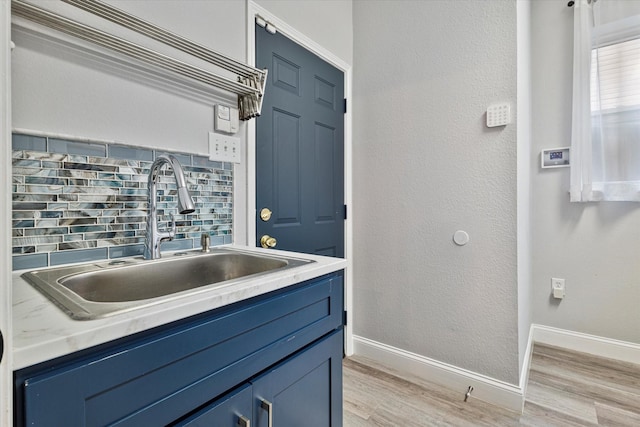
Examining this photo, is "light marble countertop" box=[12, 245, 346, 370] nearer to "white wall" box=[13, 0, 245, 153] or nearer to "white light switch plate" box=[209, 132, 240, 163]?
"white wall" box=[13, 0, 245, 153]

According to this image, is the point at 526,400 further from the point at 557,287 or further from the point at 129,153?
the point at 129,153


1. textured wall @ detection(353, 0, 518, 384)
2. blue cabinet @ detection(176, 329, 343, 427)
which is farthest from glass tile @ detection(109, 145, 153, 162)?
textured wall @ detection(353, 0, 518, 384)

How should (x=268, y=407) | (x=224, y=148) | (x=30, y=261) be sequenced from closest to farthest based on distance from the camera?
(x=268, y=407)
(x=30, y=261)
(x=224, y=148)

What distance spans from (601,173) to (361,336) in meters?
2.06

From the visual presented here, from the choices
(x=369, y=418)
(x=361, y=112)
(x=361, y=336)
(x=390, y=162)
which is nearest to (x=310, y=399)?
(x=369, y=418)

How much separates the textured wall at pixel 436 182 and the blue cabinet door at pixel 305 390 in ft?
3.41

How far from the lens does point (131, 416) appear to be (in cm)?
55

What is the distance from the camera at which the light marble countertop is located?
1.47 ft

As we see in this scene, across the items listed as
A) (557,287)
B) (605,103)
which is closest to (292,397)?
(557,287)

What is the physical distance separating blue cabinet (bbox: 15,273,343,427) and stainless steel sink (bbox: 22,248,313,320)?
8 centimetres

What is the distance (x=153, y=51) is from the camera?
1.06 m

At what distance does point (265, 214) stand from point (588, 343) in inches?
101

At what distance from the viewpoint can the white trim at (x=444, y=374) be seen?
165cm

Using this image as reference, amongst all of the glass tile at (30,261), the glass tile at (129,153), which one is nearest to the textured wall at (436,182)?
the glass tile at (129,153)
